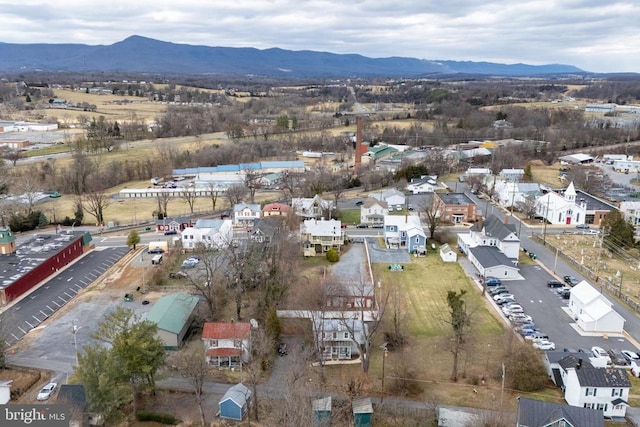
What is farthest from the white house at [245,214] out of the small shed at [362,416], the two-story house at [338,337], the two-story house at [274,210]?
the small shed at [362,416]

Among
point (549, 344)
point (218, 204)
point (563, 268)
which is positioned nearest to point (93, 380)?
point (549, 344)

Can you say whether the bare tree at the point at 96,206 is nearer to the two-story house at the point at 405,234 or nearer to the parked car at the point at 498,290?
the two-story house at the point at 405,234

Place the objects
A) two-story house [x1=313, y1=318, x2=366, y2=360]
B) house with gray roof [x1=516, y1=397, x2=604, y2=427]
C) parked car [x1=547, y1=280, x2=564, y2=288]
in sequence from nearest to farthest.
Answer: house with gray roof [x1=516, y1=397, x2=604, y2=427]
two-story house [x1=313, y1=318, x2=366, y2=360]
parked car [x1=547, y1=280, x2=564, y2=288]

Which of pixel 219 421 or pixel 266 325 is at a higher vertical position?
pixel 266 325

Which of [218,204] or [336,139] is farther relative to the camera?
[336,139]

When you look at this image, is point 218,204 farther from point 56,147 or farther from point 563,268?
point 56,147

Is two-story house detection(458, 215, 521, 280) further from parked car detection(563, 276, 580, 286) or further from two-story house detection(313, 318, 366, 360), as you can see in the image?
two-story house detection(313, 318, 366, 360)

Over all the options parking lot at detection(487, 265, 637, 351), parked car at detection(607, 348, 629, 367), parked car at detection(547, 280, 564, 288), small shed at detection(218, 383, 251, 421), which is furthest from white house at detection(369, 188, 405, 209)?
small shed at detection(218, 383, 251, 421)
